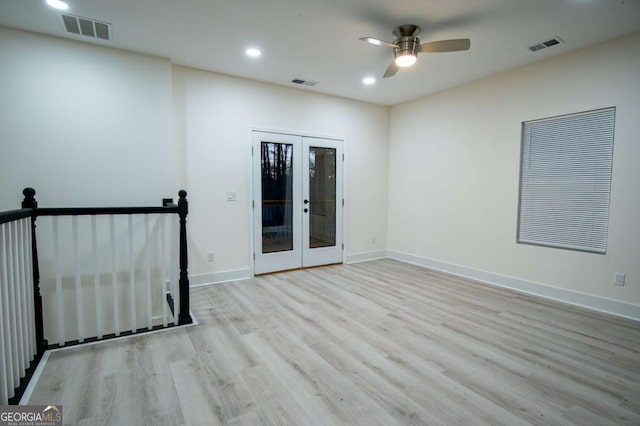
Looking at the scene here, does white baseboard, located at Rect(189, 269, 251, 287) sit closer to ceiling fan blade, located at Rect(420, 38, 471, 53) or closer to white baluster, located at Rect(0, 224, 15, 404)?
white baluster, located at Rect(0, 224, 15, 404)

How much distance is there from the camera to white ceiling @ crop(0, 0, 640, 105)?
2.73 meters

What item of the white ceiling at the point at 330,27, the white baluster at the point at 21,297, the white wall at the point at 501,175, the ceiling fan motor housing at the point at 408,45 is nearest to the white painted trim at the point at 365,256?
the white wall at the point at 501,175

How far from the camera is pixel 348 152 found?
560 cm

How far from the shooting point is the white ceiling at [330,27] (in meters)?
2.73

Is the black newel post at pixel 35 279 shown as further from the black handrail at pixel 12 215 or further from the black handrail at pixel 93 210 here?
the black handrail at pixel 12 215

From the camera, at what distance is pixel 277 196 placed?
16.1ft

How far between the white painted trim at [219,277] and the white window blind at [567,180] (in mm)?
3837

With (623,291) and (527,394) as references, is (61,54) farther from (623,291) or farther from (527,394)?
(623,291)

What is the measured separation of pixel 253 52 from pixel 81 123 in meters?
2.04

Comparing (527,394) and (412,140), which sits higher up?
(412,140)

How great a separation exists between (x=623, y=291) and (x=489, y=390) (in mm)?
2445

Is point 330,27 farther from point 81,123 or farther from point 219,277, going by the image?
point 219,277

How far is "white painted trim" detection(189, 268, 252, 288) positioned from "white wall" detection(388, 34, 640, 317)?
9.58ft

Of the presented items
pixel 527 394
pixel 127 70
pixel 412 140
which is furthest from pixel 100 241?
pixel 412 140
